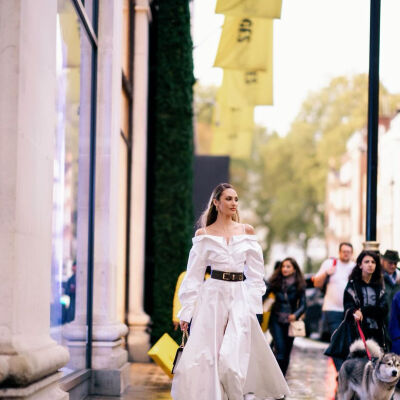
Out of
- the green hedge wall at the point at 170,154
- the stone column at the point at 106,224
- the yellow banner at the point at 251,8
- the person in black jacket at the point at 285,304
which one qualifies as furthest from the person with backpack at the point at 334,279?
the yellow banner at the point at 251,8

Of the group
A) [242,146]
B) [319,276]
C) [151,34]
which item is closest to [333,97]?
[242,146]

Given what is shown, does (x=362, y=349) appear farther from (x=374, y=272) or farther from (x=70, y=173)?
(x=70, y=173)

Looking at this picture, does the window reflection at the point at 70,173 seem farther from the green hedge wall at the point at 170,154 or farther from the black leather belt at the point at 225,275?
the green hedge wall at the point at 170,154

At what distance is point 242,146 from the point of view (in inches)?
1283

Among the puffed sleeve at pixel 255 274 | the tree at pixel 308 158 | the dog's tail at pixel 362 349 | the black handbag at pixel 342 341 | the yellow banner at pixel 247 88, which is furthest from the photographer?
the tree at pixel 308 158

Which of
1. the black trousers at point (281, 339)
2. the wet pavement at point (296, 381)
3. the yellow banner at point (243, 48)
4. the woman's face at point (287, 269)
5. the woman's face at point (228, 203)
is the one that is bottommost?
the wet pavement at point (296, 381)

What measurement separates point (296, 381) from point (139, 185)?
496cm

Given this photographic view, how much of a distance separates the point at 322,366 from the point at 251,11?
20.5 ft

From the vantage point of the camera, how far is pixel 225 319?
7.52 m

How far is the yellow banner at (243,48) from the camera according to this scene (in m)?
16.1

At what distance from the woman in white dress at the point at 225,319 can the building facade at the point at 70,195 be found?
1193mm

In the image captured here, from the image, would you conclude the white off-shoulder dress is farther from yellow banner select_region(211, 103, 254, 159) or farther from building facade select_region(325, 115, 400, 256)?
yellow banner select_region(211, 103, 254, 159)

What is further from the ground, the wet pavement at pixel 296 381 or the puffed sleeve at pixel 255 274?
the puffed sleeve at pixel 255 274

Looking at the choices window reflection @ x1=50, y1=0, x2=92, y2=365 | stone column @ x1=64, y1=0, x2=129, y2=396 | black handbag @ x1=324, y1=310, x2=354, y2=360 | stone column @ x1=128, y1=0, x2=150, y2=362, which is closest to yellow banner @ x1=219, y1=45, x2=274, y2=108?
stone column @ x1=128, y1=0, x2=150, y2=362
